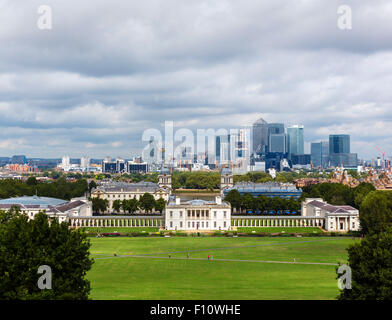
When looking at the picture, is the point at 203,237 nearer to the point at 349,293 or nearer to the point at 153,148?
the point at 349,293

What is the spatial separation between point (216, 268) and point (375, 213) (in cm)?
3287

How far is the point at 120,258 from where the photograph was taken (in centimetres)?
4881

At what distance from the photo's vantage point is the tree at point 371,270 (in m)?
26.3

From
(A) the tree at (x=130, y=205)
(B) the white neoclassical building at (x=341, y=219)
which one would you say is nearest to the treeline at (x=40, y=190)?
(A) the tree at (x=130, y=205)

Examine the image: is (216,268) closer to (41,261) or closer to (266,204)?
(41,261)

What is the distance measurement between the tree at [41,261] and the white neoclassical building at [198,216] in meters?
49.3

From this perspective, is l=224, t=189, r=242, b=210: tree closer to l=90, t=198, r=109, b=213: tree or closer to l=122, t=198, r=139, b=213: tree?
l=122, t=198, r=139, b=213: tree

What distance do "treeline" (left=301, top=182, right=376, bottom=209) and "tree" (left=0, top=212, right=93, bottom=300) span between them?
224 feet

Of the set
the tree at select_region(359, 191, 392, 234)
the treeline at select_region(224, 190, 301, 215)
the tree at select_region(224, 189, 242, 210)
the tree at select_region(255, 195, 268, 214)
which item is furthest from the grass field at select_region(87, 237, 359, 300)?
the tree at select_region(224, 189, 242, 210)

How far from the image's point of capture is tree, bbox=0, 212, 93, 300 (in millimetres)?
26500

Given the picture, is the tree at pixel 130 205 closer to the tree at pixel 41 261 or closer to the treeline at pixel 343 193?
the treeline at pixel 343 193

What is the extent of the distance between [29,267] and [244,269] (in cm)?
2134

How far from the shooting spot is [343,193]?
98625 mm
